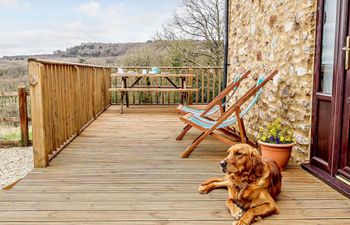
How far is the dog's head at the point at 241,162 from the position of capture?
208cm

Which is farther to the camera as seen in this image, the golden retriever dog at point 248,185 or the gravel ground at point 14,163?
the gravel ground at point 14,163

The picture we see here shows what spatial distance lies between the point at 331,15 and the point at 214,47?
8.34m

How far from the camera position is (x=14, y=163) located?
17.5 ft

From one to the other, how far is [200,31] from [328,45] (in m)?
8.65

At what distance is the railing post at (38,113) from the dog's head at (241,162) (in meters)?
1.81

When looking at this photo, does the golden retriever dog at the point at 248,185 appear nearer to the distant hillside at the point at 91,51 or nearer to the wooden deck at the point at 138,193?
the wooden deck at the point at 138,193

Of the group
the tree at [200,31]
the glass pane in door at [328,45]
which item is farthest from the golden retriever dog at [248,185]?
the tree at [200,31]

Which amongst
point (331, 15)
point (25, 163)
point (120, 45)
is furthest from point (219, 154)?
point (120, 45)

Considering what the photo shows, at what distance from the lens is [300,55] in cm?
318

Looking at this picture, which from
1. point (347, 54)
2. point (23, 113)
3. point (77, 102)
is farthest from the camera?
point (23, 113)

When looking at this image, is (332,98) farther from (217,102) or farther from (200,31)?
(200,31)

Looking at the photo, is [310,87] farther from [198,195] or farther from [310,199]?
[198,195]

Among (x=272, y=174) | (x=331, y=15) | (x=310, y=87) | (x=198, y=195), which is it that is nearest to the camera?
(x=272, y=174)

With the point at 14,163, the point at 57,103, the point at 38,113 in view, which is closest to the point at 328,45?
the point at 38,113
